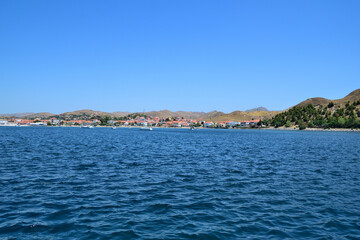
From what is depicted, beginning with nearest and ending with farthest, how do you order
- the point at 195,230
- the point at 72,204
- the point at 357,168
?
the point at 195,230 → the point at 72,204 → the point at 357,168

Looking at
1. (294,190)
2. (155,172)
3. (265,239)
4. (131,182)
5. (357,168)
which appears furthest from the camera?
(357,168)

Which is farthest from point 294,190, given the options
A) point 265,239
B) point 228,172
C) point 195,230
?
point 195,230

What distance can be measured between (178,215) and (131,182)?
30.1ft

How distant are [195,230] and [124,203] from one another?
20.0 feet

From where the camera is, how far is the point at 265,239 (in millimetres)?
12305

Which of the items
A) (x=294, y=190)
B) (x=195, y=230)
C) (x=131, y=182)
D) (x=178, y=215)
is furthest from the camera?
(x=131, y=182)

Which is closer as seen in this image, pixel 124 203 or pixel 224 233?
pixel 224 233

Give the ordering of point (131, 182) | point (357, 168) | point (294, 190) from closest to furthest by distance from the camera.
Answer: point (294, 190) < point (131, 182) < point (357, 168)

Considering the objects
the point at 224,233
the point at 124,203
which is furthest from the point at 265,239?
the point at 124,203

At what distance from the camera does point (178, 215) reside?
15.3m

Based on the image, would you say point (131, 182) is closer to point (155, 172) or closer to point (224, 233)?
point (155, 172)

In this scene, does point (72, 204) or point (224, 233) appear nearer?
point (224, 233)

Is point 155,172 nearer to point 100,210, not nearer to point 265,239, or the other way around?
point 100,210

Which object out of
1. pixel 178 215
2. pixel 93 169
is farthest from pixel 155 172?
pixel 178 215
